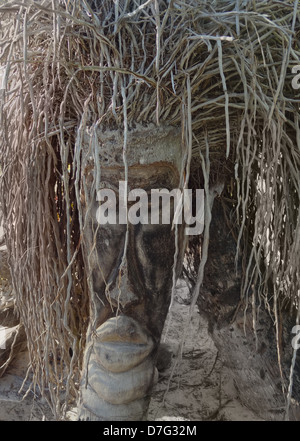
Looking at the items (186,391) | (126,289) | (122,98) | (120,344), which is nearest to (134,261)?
(126,289)

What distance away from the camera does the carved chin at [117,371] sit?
121cm

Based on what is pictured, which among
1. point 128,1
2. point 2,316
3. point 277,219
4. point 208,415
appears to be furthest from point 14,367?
point 128,1

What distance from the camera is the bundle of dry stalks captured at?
1.07 meters

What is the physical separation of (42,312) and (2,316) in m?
0.61

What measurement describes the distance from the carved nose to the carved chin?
0.04m

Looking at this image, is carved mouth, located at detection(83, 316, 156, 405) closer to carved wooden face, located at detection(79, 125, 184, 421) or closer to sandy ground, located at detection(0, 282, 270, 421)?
carved wooden face, located at detection(79, 125, 184, 421)

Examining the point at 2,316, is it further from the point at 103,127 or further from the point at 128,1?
the point at 128,1

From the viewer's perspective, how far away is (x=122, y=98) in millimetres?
1078

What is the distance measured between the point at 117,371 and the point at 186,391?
18.7 inches

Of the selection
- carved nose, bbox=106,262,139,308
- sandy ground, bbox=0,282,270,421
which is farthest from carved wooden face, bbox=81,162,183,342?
sandy ground, bbox=0,282,270,421

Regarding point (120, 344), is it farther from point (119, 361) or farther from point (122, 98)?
point (122, 98)

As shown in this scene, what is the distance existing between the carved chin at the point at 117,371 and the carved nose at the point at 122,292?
0.04 metres

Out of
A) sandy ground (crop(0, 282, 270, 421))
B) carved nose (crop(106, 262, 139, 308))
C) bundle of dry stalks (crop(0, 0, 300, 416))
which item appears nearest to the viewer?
bundle of dry stalks (crop(0, 0, 300, 416))

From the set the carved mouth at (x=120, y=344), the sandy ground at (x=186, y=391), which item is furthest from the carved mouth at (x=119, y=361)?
the sandy ground at (x=186, y=391)
